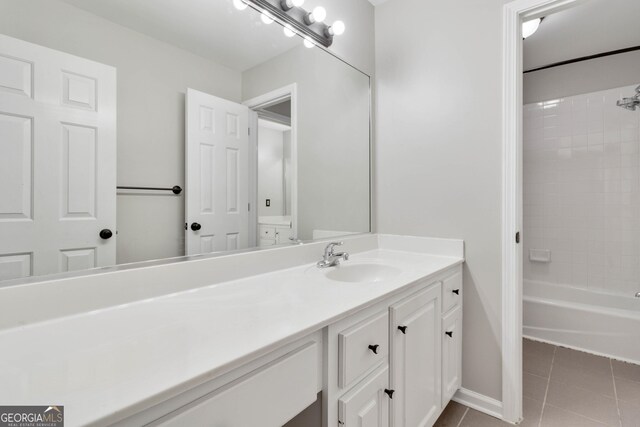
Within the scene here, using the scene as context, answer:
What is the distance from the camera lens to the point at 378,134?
2.01 m

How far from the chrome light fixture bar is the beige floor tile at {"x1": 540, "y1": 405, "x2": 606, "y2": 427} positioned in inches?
89.4

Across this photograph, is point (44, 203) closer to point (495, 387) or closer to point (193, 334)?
point (193, 334)

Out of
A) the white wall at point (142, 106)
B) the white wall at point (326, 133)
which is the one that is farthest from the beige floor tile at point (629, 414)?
the white wall at point (142, 106)

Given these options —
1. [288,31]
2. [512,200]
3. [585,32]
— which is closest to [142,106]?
[288,31]

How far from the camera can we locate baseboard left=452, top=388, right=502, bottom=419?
1560 mm

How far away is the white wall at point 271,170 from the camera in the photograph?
1362mm

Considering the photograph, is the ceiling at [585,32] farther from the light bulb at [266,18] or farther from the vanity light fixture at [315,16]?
the light bulb at [266,18]

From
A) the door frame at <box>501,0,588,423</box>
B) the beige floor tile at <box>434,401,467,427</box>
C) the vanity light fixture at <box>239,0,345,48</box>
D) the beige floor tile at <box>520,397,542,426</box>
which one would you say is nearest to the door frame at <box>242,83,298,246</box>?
the vanity light fixture at <box>239,0,345,48</box>

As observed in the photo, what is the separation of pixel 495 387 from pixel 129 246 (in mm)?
1836

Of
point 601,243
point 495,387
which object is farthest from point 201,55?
point 601,243

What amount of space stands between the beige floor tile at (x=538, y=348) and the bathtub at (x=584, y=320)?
0.08m

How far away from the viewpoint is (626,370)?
1948 millimetres

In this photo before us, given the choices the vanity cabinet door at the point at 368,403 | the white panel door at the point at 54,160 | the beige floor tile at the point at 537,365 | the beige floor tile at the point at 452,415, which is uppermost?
the white panel door at the point at 54,160

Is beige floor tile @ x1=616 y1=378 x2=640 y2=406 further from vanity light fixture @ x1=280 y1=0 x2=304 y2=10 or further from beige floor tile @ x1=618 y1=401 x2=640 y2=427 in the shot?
vanity light fixture @ x1=280 y1=0 x2=304 y2=10
